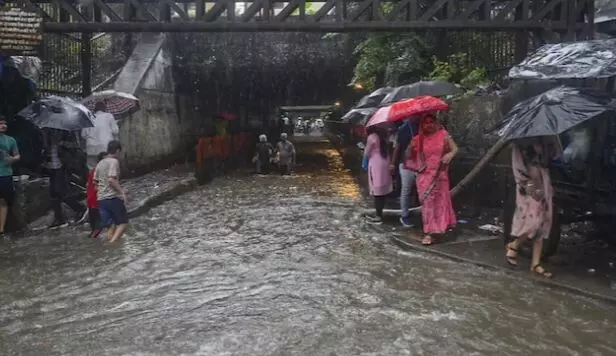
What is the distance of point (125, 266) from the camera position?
8156 millimetres

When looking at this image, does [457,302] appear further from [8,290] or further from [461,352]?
[8,290]

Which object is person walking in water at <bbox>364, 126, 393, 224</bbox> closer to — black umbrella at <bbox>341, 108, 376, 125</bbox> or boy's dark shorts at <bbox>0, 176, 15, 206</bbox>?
black umbrella at <bbox>341, 108, 376, 125</bbox>

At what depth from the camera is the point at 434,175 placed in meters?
8.80

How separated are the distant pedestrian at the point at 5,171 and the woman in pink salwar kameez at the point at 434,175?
609 cm

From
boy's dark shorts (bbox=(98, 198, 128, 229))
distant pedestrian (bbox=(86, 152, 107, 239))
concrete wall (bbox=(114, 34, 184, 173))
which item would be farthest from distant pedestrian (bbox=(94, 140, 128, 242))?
concrete wall (bbox=(114, 34, 184, 173))

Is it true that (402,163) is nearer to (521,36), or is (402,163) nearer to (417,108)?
(417,108)

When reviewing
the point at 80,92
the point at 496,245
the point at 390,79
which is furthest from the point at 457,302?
the point at 80,92

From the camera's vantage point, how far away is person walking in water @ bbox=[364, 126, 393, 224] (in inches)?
423

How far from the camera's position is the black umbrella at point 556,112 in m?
6.48

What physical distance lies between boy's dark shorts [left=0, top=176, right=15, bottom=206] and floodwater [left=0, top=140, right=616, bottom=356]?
71 centimetres

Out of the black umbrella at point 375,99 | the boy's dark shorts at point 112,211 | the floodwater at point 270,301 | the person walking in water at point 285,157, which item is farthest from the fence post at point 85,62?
the person walking in water at point 285,157

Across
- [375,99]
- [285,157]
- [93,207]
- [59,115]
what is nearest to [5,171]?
[59,115]

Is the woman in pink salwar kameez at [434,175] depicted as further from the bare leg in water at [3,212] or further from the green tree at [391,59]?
the green tree at [391,59]

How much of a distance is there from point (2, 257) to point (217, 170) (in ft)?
45.5
